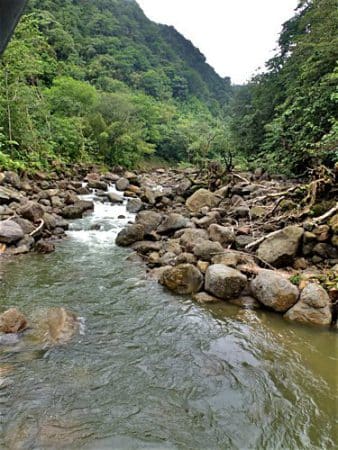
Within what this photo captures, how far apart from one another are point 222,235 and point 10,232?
185 inches

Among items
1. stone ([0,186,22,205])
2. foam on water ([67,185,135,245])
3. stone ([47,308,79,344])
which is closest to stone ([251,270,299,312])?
stone ([47,308,79,344])

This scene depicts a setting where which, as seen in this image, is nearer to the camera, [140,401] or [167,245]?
[140,401]

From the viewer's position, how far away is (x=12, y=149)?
1309 cm

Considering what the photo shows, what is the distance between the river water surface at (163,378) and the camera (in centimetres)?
296

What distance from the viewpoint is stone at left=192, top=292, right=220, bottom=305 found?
554 cm

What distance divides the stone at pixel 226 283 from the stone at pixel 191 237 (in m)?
1.59

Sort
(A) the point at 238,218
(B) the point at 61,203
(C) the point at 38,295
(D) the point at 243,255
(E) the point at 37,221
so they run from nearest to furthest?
(C) the point at 38,295, (D) the point at 243,255, (E) the point at 37,221, (A) the point at 238,218, (B) the point at 61,203

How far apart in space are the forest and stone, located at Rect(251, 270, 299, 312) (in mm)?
4663

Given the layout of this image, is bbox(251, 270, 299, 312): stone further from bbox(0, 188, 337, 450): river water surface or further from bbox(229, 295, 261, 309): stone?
bbox(0, 188, 337, 450): river water surface

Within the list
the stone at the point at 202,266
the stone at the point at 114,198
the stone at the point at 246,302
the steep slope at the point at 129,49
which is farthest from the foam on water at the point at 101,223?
the steep slope at the point at 129,49

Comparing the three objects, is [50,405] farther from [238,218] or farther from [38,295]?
[238,218]

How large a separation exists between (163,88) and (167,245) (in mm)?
54892

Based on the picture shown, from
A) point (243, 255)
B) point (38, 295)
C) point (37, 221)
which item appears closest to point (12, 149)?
point (37, 221)

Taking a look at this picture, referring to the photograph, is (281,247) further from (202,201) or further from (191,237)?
(202,201)
